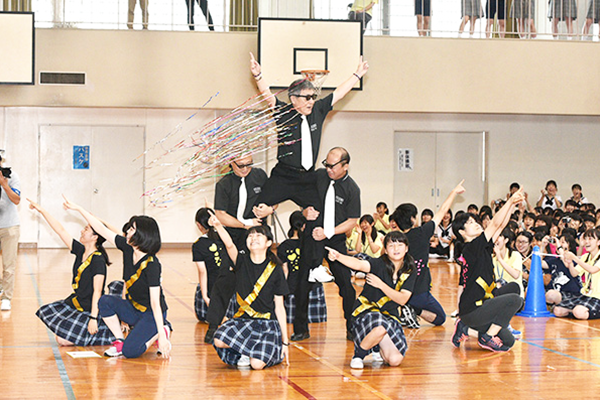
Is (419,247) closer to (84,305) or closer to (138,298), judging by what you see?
(138,298)

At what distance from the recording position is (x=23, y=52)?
12203 millimetres

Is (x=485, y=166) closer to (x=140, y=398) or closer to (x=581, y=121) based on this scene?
(x=581, y=121)

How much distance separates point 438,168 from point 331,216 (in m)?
10.8

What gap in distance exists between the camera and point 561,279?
8594 millimetres

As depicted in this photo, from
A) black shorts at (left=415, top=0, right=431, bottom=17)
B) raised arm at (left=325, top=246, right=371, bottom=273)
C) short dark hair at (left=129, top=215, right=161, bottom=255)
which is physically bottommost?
raised arm at (left=325, top=246, right=371, bottom=273)

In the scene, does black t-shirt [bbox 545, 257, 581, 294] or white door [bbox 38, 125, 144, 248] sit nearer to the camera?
black t-shirt [bbox 545, 257, 581, 294]

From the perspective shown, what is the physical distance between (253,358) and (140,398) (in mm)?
978

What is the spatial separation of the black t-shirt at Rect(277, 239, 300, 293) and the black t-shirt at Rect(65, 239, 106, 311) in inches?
72.6

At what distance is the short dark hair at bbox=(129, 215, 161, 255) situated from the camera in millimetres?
5598

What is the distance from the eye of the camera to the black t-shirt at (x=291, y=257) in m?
7.35

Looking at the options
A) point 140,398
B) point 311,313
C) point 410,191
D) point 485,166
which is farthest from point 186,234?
point 140,398

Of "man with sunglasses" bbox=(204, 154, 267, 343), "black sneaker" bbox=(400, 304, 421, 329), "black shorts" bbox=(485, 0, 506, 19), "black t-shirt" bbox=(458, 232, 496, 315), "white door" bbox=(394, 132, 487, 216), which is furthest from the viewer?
"white door" bbox=(394, 132, 487, 216)

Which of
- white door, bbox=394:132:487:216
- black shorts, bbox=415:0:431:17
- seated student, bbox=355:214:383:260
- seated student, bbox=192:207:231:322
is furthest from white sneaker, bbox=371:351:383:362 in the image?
white door, bbox=394:132:487:216

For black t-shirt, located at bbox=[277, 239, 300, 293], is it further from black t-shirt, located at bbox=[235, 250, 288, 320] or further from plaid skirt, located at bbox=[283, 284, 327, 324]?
black t-shirt, located at bbox=[235, 250, 288, 320]
